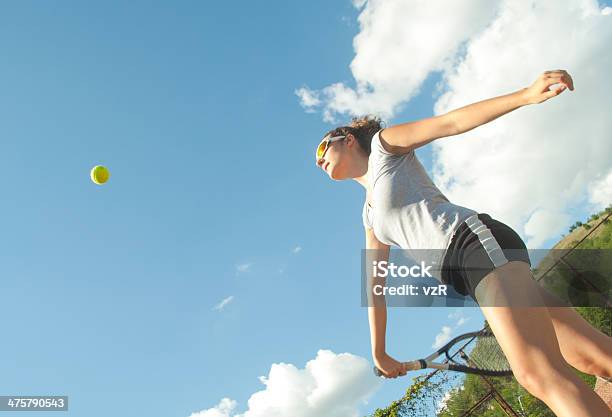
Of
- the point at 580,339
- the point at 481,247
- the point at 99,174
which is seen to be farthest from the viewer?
the point at 99,174

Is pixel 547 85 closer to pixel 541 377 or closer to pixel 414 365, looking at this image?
pixel 541 377

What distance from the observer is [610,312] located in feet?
106

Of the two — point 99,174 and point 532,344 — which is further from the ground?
point 99,174

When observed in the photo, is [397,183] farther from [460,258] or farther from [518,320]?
[518,320]

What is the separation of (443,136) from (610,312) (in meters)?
34.3

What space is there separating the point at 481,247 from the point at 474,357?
205cm

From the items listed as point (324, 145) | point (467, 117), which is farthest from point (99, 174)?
point (467, 117)

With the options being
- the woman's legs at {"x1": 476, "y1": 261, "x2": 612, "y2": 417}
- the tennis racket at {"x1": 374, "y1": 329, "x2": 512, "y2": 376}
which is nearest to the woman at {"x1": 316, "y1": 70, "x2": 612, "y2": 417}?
the woman's legs at {"x1": 476, "y1": 261, "x2": 612, "y2": 417}

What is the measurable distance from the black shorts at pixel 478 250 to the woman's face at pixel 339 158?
0.92 metres

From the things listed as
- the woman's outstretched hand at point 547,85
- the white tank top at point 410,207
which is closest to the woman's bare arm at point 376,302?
the white tank top at point 410,207

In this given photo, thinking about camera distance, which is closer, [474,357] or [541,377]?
[541,377]

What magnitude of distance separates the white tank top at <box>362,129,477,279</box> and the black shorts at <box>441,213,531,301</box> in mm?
49

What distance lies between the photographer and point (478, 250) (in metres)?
2.72

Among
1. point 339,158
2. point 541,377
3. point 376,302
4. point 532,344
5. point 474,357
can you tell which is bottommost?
point 541,377
